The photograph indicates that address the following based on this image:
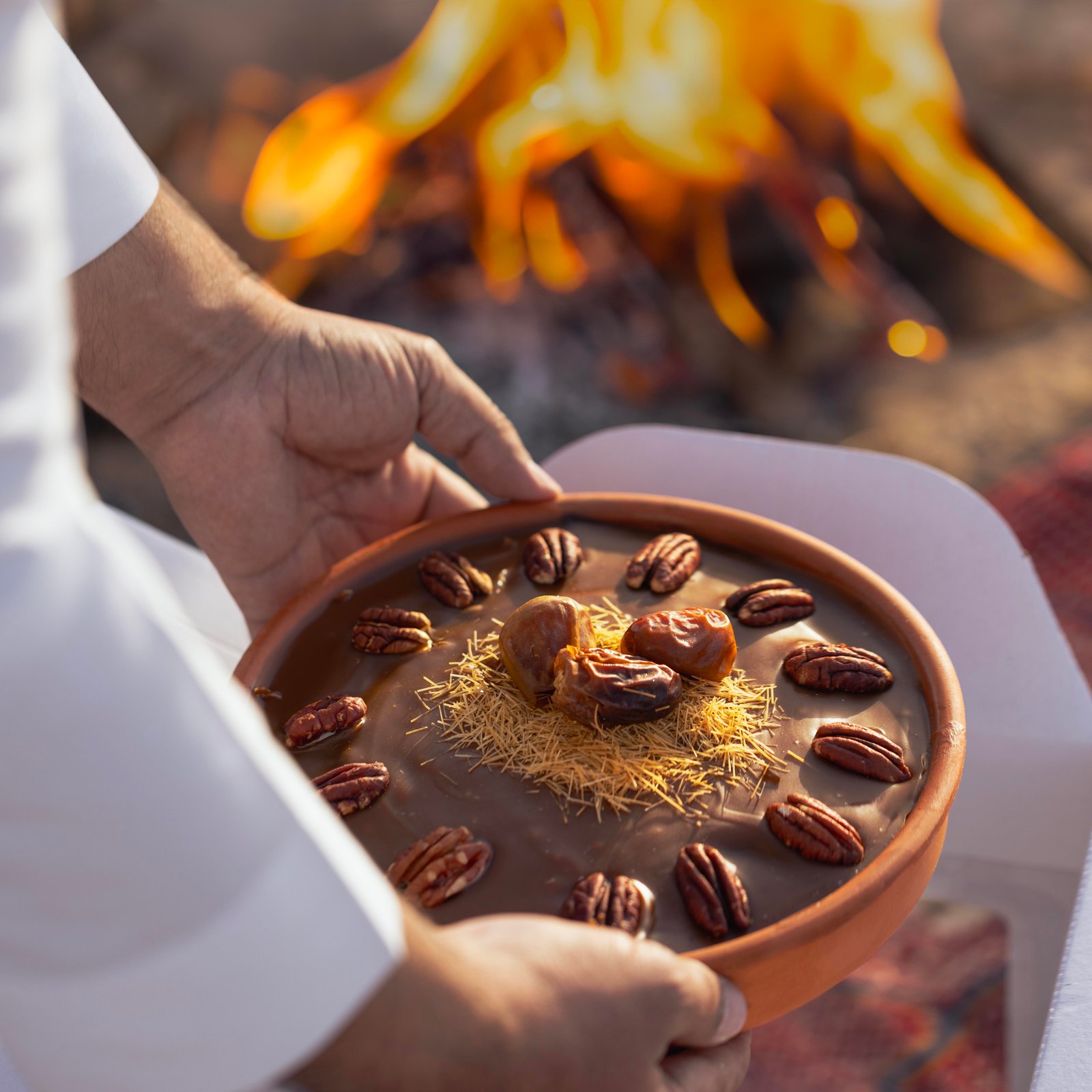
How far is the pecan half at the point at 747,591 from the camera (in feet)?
3.78

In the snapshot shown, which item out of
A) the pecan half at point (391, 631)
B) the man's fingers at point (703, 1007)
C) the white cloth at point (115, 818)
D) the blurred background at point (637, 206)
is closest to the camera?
the white cloth at point (115, 818)

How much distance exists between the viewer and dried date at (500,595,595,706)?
3.35ft

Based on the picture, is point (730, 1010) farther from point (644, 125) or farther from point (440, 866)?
point (644, 125)

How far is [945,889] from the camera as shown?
1.44 meters

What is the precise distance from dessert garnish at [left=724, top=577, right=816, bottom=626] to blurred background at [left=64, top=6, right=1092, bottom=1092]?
65.6 inches

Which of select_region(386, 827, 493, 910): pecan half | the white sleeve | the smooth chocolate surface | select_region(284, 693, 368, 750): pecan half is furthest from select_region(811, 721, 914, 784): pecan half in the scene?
the white sleeve

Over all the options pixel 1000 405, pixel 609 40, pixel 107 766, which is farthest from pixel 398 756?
pixel 609 40

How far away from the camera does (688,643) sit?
1015 millimetres

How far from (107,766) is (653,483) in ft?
3.53

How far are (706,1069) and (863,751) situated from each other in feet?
1.00

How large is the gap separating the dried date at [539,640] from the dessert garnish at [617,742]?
2 cm

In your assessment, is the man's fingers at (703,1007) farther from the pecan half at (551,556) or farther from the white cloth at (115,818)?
the pecan half at (551,556)

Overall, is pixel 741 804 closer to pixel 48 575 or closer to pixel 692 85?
pixel 48 575

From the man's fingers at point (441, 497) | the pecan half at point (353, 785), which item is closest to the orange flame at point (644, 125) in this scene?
the man's fingers at point (441, 497)
